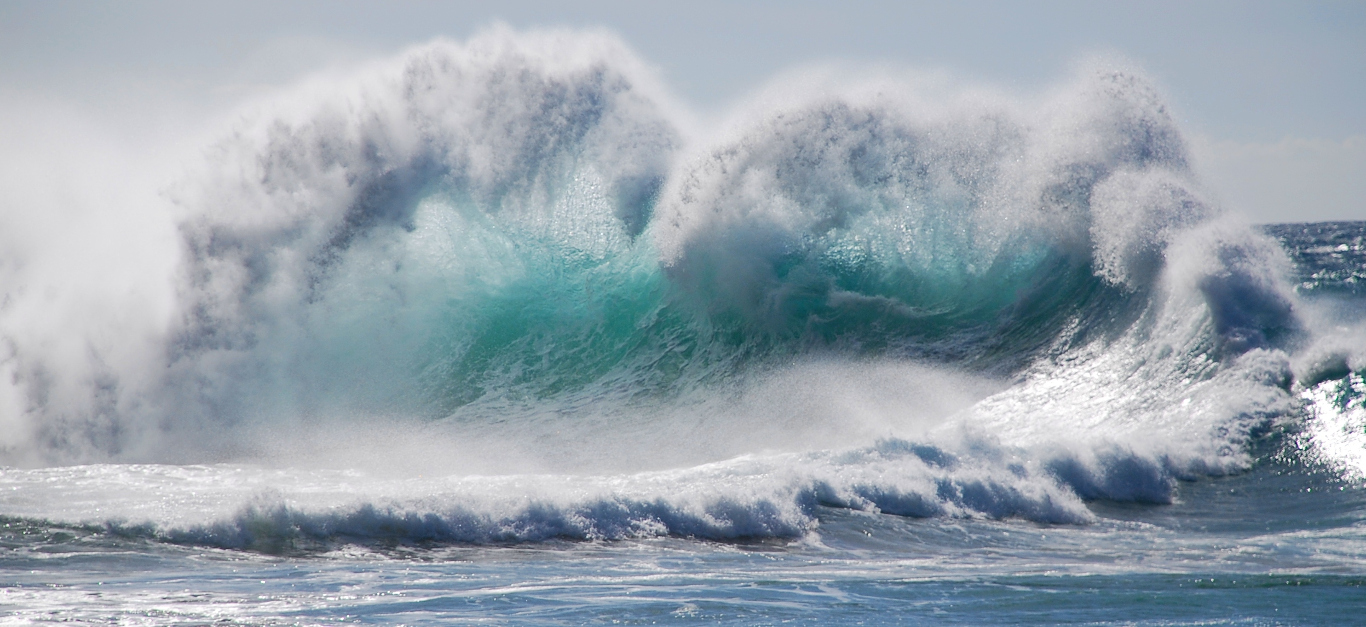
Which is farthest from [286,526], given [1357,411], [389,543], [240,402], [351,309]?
[1357,411]

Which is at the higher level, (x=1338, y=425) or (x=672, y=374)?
(x=672, y=374)

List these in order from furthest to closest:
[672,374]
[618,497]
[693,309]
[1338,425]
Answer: [693,309] → [672,374] → [1338,425] → [618,497]

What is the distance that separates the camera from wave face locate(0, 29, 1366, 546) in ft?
31.1

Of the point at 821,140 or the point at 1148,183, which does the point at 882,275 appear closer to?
the point at 821,140

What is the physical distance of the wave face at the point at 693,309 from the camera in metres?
9.48

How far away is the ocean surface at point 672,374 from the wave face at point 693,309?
5 centimetres

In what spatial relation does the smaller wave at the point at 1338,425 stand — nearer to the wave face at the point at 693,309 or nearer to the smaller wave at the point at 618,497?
the wave face at the point at 693,309

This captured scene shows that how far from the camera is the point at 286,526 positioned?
7324 millimetres

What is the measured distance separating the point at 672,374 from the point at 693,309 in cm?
135

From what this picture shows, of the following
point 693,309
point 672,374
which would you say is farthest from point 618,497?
point 693,309

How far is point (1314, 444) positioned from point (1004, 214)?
5.69 metres

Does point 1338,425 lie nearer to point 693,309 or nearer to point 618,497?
point 618,497

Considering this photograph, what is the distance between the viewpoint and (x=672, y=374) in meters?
13.2

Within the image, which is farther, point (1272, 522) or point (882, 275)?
point (882, 275)
